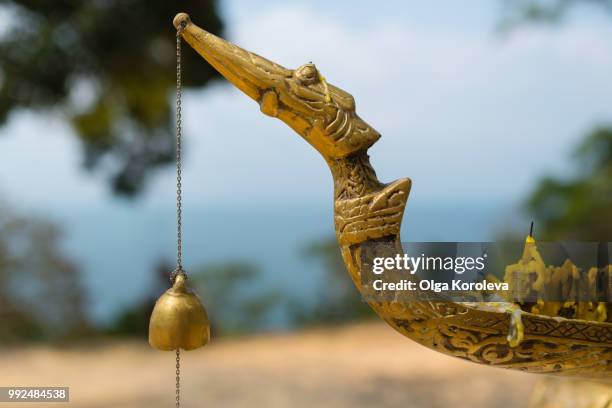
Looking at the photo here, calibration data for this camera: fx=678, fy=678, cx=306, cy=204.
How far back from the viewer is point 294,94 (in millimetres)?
1269

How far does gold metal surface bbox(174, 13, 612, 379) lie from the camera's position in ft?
4.14

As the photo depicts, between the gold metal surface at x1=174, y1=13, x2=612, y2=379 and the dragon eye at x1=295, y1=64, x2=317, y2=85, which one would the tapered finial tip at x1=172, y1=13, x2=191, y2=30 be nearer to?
the gold metal surface at x1=174, y1=13, x2=612, y2=379

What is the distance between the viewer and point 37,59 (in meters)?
4.13

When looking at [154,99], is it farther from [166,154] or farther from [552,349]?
[552,349]

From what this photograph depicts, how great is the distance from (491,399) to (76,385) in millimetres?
2346

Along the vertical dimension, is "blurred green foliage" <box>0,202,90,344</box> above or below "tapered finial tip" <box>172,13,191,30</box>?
below

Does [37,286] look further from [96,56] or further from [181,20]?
[181,20]

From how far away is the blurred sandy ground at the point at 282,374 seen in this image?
11.0 feet

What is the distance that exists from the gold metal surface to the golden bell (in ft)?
1.06

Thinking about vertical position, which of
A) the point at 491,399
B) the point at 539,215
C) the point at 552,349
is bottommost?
the point at 491,399

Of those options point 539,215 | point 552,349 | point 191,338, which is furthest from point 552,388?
point 539,215

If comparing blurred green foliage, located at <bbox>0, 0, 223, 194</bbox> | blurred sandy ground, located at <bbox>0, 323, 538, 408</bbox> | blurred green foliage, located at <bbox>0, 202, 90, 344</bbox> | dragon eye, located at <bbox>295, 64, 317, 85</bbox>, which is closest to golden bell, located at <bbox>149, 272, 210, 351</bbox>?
dragon eye, located at <bbox>295, 64, 317, 85</bbox>

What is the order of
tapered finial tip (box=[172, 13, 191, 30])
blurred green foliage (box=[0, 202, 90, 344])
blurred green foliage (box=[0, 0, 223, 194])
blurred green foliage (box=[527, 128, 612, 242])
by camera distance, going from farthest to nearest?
blurred green foliage (box=[527, 128, 612, 242])
blurred green foliage (box=[0, 202, 90, 344])
blurred green foliage (box=[0, 0, 223, 194])
tapered finial tip (box=[172, 13, 191, 30])

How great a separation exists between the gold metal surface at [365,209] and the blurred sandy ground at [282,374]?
1.89m
